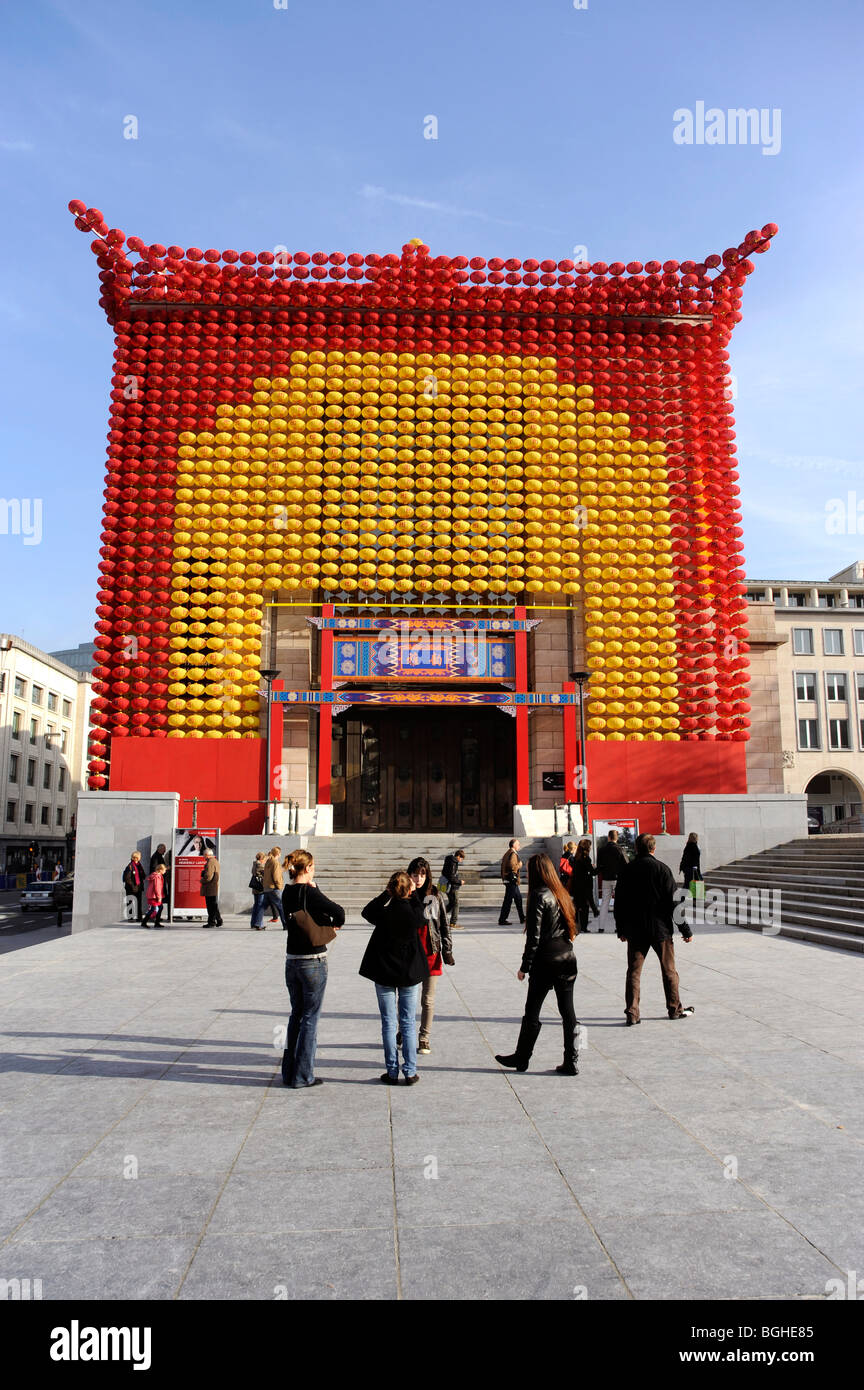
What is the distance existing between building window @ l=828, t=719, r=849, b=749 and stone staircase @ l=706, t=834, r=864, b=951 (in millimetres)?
41906

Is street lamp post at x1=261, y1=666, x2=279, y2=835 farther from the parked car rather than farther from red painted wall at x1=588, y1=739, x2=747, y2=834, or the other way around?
the parked car

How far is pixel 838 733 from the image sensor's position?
6141 centimetres

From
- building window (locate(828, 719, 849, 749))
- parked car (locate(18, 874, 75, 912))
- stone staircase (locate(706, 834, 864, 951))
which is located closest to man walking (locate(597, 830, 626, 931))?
stone staircase (locate(706, 834, 864, 951))

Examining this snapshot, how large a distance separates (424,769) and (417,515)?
7725 mm

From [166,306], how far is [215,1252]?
27.3 meters

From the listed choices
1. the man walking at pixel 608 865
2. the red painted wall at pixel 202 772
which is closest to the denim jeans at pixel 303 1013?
the man walking at pixel 608 865

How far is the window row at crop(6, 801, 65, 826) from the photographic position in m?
63.2

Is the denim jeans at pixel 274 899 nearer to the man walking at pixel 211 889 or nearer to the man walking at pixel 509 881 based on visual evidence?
the man walking at pixel 211 889

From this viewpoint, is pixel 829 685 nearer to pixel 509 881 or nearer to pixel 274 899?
pixel 509 881

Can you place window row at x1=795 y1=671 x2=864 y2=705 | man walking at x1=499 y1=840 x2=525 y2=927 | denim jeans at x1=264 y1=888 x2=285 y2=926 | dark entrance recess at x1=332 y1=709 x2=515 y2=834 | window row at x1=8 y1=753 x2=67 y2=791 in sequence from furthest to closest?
1. window row at x1=8 y1=753 x2=67 y2=791
2. window row at x1=795 y1=671 x2=864 y2=705
3. dark entrance recess at x1=332 y1=709 x2=515 y2=834
4. man walking at x1=499 y1=840 x2=525 y2=927
5. denim jeans at x1=264 y1=888 x2=285 y2=926

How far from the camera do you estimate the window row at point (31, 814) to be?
63.2 metres

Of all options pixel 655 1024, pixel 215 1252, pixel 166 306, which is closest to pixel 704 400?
pixel 166 306

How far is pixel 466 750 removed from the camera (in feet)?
94.8
